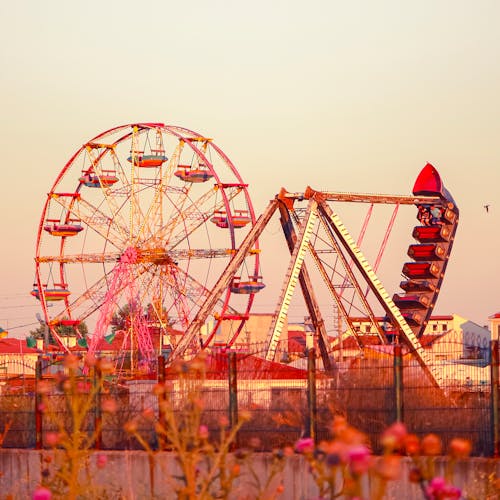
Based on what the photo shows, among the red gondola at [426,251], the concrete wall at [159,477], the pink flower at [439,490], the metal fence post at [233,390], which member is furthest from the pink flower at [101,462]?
the red gondola at [426,251]

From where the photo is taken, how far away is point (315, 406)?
1866 cm

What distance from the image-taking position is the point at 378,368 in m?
19.1

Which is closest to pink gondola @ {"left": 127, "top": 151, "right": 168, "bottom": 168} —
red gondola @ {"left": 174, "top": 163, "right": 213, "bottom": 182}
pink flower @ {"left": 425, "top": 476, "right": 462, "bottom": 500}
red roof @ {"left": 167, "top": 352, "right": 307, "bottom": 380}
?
red gondola @ {"left": 174, "top": 163, "right": 213, "bottom": 182}

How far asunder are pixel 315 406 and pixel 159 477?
2.64 meters

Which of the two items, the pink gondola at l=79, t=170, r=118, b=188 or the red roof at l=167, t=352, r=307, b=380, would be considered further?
the pink gondola at l=79, t=170, r=118, b=188

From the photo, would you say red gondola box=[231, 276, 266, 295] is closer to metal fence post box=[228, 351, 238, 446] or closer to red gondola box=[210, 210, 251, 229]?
red gondola box=[210, 210, 251, 229]

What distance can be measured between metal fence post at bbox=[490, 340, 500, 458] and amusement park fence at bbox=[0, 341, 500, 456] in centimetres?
1

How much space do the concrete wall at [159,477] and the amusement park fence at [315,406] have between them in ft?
1.94

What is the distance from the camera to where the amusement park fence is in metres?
18.5

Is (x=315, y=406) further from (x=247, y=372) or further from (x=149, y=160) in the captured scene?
(x=149, y=160)

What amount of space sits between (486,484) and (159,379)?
17.7ft

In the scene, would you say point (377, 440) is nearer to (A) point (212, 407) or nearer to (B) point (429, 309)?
(A) point (212, 407)

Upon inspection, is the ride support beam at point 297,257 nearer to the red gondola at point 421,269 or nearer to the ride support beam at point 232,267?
the ride support beam at point 232,267

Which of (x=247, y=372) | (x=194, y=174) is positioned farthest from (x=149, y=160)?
(x=247, y=372)
